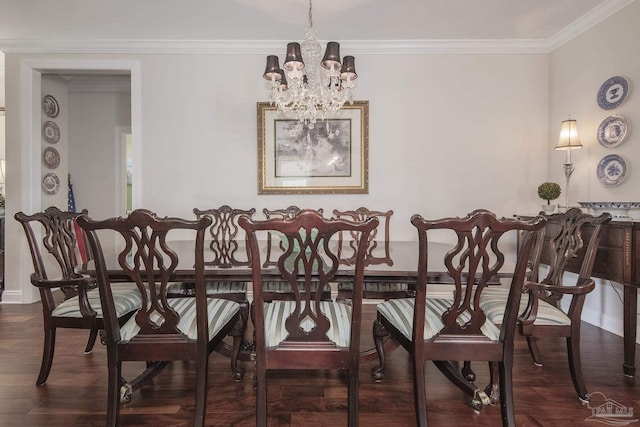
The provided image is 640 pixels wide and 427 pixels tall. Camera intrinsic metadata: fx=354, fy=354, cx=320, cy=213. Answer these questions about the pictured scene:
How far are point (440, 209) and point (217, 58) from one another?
267 centimetres

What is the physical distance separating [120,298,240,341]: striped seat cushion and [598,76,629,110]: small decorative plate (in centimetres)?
313

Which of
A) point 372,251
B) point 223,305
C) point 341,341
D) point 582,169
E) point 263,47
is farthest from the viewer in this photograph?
point 263,47

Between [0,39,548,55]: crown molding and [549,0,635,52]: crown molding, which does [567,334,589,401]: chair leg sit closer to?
[549,0,635,52]: crown molding

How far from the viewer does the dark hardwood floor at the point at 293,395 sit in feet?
5.37

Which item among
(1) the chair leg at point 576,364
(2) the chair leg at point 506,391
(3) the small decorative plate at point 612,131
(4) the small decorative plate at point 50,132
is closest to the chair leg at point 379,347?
(2) the chair leg at point 506,391

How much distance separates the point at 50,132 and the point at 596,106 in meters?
5.18

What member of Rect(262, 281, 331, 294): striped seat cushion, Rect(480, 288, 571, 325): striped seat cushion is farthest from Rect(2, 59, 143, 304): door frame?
Rect(480, 288, 571, 325): striped seat cushion

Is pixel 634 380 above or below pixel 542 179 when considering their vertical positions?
below

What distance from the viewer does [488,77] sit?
3.50m

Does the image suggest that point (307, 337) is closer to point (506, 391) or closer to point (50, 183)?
point (506, 391)

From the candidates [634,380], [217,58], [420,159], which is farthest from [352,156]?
[634,380]

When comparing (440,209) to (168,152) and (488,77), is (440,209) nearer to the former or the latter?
(488,77)

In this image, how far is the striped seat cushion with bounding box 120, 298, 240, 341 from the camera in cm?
146

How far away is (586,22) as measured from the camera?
2994mm
